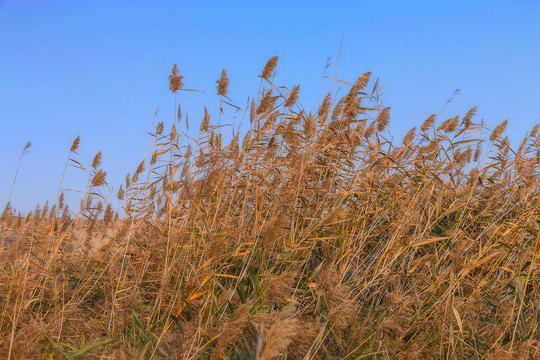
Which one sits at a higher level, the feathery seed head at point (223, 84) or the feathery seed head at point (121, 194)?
the feathery seed head at point (223, 84)

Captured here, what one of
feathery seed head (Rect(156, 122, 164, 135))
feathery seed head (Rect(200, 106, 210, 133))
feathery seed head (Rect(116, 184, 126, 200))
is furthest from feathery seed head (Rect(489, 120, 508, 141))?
feathery seed head (Rect(116, 184, 126, 200))

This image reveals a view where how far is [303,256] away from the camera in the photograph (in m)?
2.61

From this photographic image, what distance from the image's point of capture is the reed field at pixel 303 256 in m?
2.10

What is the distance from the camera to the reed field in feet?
6.88

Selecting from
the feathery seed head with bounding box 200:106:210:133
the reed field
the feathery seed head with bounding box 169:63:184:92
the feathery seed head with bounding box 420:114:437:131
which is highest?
the feathery seed head with bounding box 420:114:437:131

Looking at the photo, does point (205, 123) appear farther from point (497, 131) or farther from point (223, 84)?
point (497, 131)

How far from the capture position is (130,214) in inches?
126

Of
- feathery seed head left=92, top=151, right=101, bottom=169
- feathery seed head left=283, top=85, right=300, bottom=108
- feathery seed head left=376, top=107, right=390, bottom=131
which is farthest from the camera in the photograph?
feathery seed head left=92, top=151, right=101, bottom=169

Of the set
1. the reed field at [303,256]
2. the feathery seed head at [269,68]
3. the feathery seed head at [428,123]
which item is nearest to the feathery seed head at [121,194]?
the reed field at [303,256]

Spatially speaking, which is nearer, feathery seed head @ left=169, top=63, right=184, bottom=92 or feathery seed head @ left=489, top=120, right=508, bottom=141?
feathery seed head @ left=169, top=63, right=184, bottom=92

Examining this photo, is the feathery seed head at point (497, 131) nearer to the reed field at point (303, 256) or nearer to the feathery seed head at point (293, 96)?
the reed field at point (303, 256)

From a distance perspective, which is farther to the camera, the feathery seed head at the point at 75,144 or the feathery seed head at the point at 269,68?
the feathery seed head at the point at 75,144

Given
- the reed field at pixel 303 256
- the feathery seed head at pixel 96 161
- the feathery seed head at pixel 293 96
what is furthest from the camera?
the feathery seed head at pixel 96 161

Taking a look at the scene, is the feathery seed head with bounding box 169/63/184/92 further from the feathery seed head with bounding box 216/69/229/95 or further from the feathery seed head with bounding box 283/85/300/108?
the feathery seed head with bounding box 283/85/300/108
